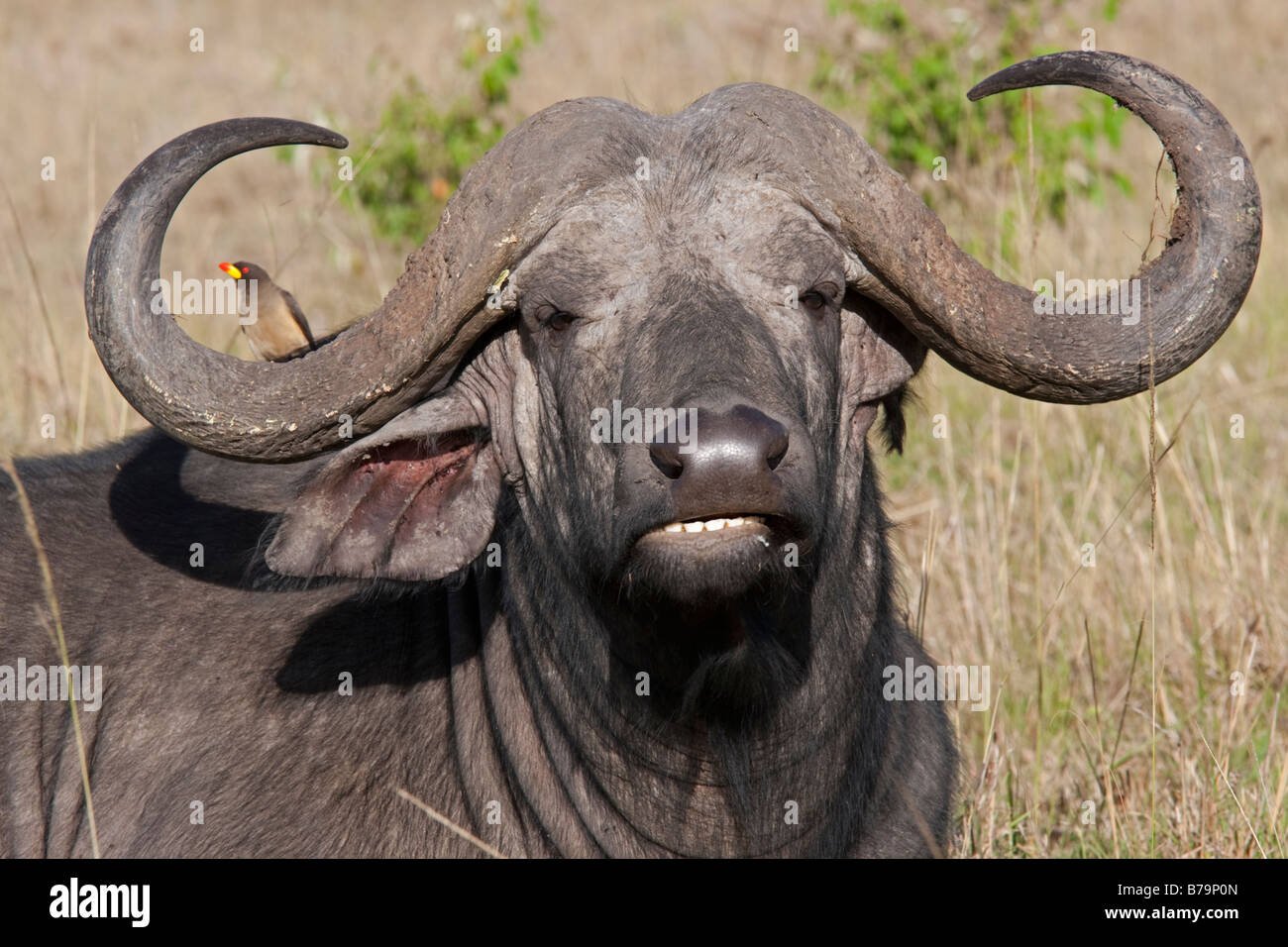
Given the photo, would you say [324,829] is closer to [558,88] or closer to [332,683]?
[332,683]

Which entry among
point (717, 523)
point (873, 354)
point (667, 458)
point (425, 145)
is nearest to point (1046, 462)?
point (873, 354)

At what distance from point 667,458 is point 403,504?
1.01 m

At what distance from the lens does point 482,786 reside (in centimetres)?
382

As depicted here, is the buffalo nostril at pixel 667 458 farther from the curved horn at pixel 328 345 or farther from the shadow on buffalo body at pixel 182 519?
the shadow on buffalo body at pixel 182 519

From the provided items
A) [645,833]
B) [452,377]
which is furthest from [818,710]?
[452,377]

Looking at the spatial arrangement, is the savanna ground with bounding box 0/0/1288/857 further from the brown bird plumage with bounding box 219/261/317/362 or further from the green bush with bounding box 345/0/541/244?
the brown bird plumage with bounding box 219/261/317/362

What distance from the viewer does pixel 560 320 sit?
3.49m

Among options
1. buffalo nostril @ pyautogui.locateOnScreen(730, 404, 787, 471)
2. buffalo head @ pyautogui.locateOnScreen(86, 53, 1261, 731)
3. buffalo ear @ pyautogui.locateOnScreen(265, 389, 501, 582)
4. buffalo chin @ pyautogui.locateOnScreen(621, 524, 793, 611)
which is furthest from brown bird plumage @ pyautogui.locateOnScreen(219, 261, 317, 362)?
buffalo nostril @ pyautogui.locateOnScreen(730, 404, 787, 471)

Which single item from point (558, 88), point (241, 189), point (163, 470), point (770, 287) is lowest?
point (163, 470)

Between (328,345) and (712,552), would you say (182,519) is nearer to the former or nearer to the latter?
(328,345)

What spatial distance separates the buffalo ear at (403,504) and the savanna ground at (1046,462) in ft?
4.22

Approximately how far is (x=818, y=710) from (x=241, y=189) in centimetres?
1152

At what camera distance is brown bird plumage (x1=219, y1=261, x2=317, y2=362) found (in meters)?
4.96

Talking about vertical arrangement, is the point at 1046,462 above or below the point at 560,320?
below
